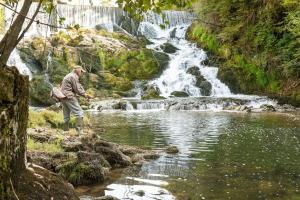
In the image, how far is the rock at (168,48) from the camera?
39847mm

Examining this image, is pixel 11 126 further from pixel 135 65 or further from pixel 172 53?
pixel 172 53

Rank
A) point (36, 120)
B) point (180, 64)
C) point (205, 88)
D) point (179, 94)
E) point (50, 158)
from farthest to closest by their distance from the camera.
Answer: point (180, 64), point (205, 88), point (179, 94), point (36, 120), point (50, 158)

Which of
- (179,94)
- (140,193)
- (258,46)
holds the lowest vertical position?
(140,193)

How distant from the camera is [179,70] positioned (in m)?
36.1

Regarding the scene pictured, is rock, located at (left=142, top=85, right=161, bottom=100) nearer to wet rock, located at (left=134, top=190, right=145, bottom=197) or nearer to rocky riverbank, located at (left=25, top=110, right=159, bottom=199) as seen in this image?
rocky riverbank, located at (left=25, top=110, right=159, bottom=199)

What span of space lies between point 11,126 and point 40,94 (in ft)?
88.5

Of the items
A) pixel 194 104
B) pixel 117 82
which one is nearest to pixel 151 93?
pixel 117 82

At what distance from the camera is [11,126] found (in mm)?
4188

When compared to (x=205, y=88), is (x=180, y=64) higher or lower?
higher

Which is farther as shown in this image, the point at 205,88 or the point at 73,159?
the point at 205,88

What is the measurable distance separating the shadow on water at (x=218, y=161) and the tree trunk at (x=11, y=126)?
9.58 feet

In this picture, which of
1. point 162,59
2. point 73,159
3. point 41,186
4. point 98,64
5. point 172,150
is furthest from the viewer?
point 162,59

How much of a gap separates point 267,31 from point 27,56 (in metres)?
18.3

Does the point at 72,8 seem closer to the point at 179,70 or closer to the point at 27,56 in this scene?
the point at 27,56
